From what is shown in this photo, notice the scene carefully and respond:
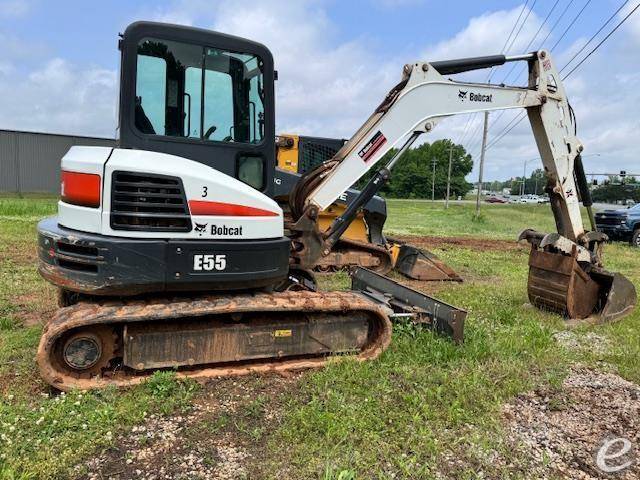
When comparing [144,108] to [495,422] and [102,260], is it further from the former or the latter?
[495,422]

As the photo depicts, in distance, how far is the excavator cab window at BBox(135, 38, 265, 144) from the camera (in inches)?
168

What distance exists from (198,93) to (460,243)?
41.4ft

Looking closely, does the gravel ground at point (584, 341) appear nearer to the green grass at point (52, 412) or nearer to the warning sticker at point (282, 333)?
the warning sticker at point (282, 333)

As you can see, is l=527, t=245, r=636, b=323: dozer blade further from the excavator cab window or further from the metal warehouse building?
the metal warehouse building

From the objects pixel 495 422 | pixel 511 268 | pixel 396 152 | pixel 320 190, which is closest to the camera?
pixel 495 422

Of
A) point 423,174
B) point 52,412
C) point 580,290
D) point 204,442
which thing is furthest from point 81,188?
point 423,174

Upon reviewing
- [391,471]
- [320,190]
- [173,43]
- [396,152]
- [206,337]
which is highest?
[173,43]

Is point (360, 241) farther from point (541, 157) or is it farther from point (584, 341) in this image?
point (584, 341)

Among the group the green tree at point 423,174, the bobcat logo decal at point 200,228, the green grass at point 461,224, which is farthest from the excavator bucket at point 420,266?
the green tree at point 423,174

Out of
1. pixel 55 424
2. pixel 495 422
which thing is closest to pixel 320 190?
pixel 495 422


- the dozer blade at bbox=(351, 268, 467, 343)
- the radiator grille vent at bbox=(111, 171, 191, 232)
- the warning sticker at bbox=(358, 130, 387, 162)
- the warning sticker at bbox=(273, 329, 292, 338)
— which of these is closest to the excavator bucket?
the dozer blade at bbox=(351, 268, 467, 343)

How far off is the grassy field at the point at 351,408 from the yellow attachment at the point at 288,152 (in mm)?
5769

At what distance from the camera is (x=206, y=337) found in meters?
4.28

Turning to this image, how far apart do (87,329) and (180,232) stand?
1019 mm
